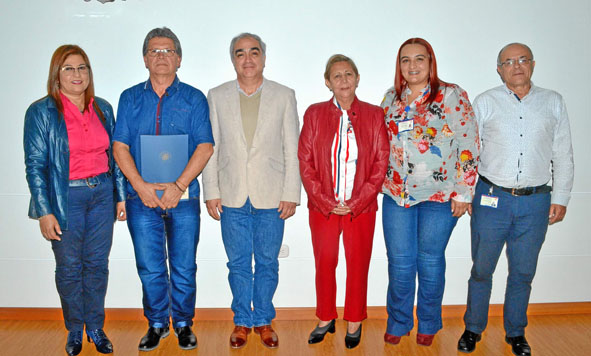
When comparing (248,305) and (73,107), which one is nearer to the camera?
(73,107)

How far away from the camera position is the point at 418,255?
268cm

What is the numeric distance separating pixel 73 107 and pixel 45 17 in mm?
894

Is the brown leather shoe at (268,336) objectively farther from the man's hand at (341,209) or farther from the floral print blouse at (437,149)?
the floral print blouse at (437,149)

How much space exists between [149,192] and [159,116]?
433mm

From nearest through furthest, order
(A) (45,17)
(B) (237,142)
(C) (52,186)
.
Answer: (C) (52,186)
(B) (237,142)
(A) (45,17)

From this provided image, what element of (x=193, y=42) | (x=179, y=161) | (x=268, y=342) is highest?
(x=193, y=42)

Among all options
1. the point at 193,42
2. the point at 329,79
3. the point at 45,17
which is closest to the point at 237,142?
the point at 329,79

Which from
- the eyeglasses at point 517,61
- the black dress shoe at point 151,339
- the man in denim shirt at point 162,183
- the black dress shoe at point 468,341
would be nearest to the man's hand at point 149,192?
the man in denim shirt at point 162,183

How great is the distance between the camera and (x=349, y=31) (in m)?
3.03

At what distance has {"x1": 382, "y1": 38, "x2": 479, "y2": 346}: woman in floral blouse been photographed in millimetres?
2525

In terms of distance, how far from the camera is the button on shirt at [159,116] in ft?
8.33

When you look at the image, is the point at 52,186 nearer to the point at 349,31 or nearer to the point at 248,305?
the point at 248,305

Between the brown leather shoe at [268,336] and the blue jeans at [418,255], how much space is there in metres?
0.74

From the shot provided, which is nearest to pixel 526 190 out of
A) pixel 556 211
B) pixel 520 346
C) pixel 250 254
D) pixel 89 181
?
pixel 556 211
